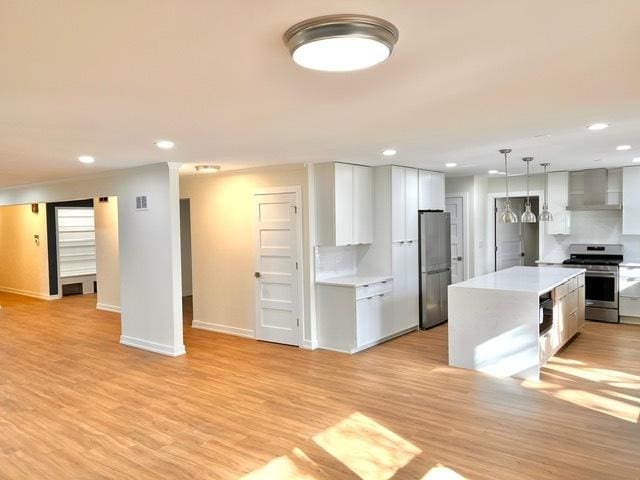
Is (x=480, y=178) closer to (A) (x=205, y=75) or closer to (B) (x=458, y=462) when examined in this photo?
(B) (x=458, y=462)

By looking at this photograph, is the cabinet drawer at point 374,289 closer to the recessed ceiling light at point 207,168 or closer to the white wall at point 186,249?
the recessed ceiling light at point 207,168

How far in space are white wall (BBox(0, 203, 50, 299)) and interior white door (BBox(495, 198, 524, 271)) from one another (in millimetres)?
9089

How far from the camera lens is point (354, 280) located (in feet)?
19.1

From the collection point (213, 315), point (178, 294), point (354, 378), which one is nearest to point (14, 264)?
point (213, 315)

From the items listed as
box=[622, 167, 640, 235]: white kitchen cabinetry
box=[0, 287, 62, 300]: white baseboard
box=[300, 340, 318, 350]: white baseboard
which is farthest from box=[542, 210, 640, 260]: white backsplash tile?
box=[0, 287, 62, 300]: white baseboard

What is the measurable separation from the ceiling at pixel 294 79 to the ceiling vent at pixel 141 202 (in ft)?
3.96

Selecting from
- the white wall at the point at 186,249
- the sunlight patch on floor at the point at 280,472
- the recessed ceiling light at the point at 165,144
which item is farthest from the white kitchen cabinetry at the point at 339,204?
the white wall at the point at 186,249

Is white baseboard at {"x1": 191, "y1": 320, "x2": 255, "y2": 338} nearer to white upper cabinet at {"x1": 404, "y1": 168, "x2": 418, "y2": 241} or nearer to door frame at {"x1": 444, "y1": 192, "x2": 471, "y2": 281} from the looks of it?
white upper cabinet at {"x1": 404, "y1": 168, "x2": 418, "y2": 241}

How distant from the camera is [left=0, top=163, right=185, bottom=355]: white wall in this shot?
18.2 feet

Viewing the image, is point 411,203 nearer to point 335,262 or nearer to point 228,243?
point 335,262

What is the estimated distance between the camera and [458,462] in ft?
9.89

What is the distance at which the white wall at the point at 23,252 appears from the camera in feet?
33.9

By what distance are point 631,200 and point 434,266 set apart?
2998 mm

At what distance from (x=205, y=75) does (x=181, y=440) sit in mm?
2499
